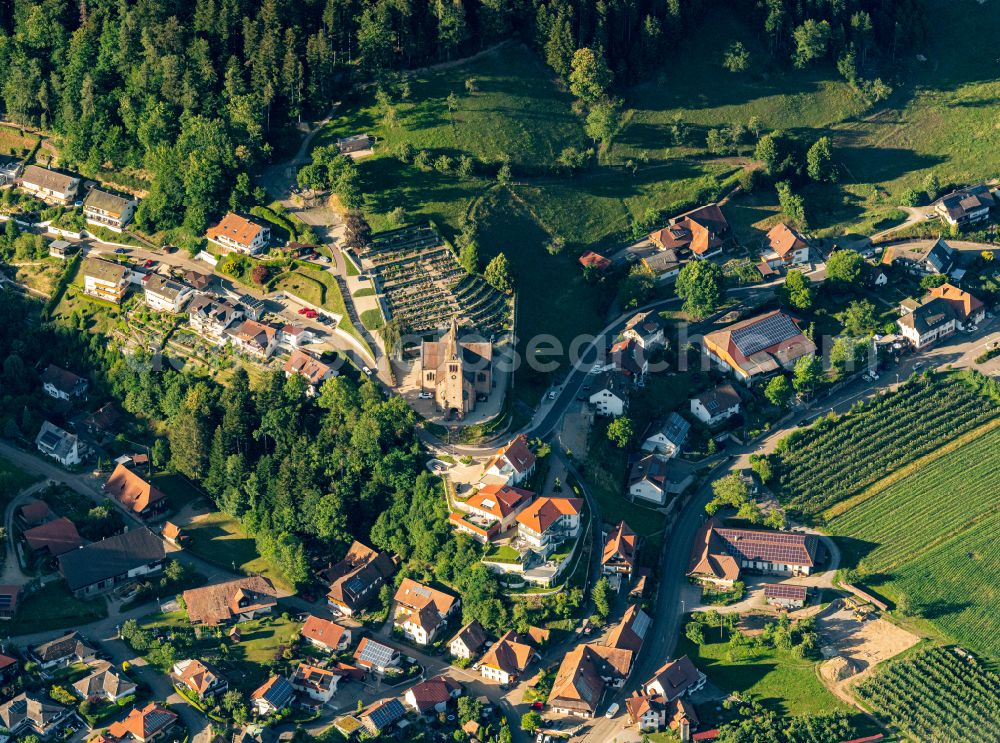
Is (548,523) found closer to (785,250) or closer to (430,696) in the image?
(430,696)

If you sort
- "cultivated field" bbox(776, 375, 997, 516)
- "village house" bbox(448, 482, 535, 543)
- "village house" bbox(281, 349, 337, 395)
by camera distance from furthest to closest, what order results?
"village house" bbox(281, 349, 337, 395)
"cultivated field" bbox(776, 375, 997, 516)
"village house" bbox(448, 482, 535, 543)

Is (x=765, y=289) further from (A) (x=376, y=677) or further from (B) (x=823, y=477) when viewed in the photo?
(A) (x=376, y=677)

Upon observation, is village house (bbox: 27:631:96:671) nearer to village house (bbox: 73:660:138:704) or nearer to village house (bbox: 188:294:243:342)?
village house (bbox: 73:660:138:704)

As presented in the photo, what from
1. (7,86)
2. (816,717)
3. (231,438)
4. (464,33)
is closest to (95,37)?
(7,86)

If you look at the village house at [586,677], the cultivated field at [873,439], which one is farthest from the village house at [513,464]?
the cultivated field at [873,439]

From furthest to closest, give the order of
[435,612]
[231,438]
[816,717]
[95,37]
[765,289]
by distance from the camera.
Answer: [95,37], [765,289], [231,438], [435,612], [816,717]

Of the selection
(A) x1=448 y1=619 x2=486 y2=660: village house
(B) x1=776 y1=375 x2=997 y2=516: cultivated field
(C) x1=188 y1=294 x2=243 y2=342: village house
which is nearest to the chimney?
(A) x1=448 y1=619 x2=486 y2=660: village house

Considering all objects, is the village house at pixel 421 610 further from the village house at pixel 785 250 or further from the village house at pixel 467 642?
the village house at pixel 785 250

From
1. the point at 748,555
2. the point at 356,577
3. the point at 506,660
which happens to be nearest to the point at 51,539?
the point at 356,577
